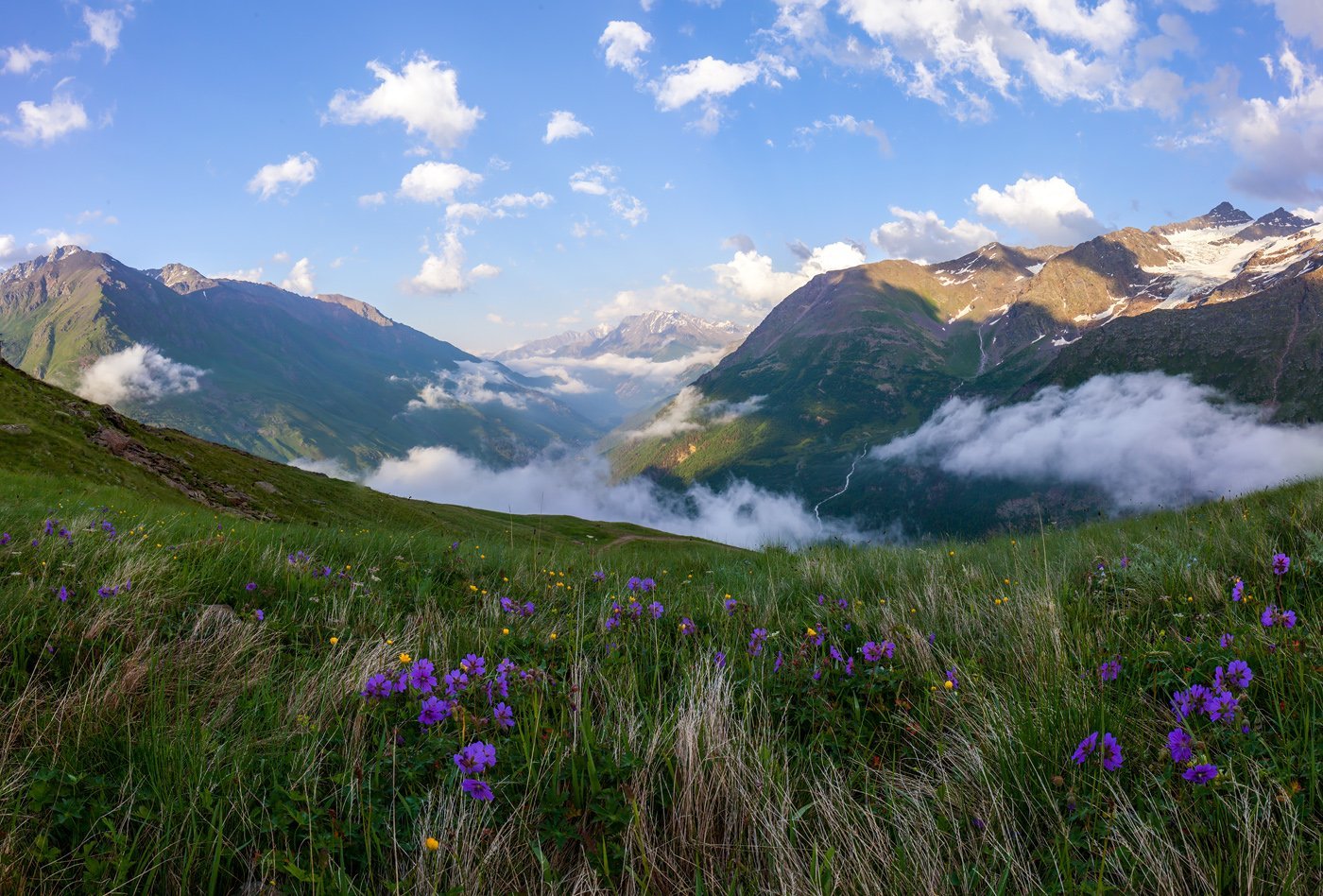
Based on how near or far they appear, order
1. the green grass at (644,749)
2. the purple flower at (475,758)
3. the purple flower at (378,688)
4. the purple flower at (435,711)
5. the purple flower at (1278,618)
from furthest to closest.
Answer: the purple flower at (1278,618) < the purple flower at (378,688) < the purple flower at (435,711) < the purple flower at (475,758) < the green grass at (644,749)

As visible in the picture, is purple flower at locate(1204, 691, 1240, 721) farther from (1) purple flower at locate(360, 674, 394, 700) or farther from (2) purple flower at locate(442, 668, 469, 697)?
(1) purple flower at locate(360, 674, 394, 700)

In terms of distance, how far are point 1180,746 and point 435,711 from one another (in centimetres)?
330

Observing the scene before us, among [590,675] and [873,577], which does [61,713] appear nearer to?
[590,675]

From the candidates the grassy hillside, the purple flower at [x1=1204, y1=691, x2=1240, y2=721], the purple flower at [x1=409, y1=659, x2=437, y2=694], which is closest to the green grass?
the grassy hillside

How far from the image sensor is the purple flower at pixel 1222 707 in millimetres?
2721

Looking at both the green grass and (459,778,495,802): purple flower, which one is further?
(459,778,495,802): purple flower

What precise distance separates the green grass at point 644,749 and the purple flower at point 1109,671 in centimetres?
8

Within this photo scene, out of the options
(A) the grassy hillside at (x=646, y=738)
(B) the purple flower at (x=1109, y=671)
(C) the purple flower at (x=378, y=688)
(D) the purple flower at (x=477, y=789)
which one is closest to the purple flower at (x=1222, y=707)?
(A) the grassy hillside at (x=646, y=738)

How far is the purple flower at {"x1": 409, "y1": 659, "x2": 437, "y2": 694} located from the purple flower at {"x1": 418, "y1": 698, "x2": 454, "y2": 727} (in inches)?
8.9

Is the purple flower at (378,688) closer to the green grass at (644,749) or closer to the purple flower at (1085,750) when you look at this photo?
the green grass at (644,749)

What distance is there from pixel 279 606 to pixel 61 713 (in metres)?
2.43

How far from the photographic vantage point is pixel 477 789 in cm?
250

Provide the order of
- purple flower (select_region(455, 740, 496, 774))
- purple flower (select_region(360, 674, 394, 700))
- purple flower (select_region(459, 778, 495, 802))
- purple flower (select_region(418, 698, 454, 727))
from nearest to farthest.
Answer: purple flower (select_region(459, 778, 495, 802))
purple flower (select_region(455, 740, 496, 774))
purple flower (select_region(418, 698, 454, 727))
purple flower (select_region(360, 674, 394, 700))

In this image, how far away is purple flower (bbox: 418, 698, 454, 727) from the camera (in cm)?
308
